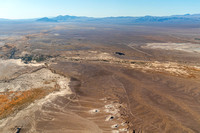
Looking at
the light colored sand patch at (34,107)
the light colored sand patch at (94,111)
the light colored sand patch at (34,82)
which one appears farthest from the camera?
the light colored sand patch at (34,82)

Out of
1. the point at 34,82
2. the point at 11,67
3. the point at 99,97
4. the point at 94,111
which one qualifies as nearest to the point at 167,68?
the point at 99,97

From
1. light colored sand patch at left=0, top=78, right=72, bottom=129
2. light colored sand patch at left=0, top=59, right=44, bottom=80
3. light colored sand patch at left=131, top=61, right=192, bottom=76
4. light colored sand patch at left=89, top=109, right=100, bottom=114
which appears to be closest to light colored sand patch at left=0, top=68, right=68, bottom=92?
light colored sand patch at left=0, top=78, right=72, bottom=129

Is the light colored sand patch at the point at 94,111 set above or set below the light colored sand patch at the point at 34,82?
below

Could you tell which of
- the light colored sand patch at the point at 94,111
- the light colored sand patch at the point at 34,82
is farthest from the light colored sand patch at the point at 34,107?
the light colored sand patch at the point at 94,111

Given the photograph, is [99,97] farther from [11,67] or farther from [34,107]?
[11,67]

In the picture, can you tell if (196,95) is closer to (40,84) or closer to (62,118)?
(62,118)

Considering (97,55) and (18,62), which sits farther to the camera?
(97,55)

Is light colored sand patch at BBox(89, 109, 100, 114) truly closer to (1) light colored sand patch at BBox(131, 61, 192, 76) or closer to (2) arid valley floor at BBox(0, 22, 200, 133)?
(2) arid valley floor at BBox(0, 22, 200, 133)

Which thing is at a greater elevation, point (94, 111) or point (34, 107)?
point (34, 107)

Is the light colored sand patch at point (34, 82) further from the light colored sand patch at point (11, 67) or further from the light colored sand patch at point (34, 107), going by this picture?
the light colored sand patch at point (11, 67)

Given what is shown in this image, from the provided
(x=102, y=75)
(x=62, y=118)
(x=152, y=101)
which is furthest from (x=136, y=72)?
(x=62, y=118)

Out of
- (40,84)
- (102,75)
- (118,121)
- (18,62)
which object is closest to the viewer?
(118,121)
